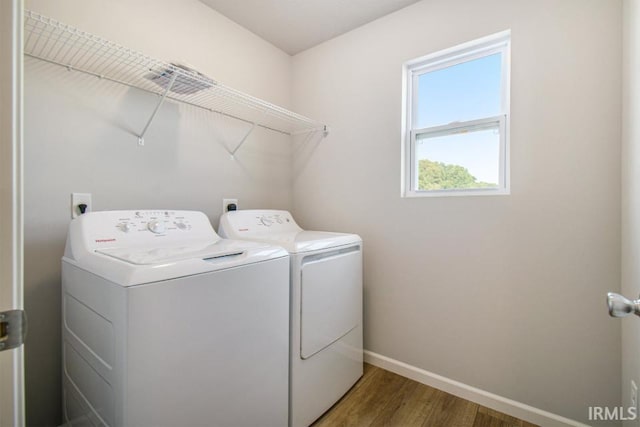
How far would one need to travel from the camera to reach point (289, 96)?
8.07 ft

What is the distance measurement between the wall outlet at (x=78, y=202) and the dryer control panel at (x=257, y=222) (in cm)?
65

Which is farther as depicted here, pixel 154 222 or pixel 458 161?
pixel 458 161

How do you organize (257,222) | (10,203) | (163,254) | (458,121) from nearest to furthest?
1. (10,203)
2. (163,254)
3. (458,121)
4. (257,222)

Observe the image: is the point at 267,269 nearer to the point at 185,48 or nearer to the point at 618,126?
the point at 185,48

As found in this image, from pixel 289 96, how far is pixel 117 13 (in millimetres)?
1279

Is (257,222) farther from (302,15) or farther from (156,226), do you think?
(302,15)

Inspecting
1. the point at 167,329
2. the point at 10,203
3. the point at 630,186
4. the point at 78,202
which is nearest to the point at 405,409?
the point at 167,329

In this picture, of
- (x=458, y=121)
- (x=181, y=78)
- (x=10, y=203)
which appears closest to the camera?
(x=10, y=203)

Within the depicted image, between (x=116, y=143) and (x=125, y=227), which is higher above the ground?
(x=116, y=143)

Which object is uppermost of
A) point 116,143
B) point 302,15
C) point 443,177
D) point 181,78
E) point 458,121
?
point 302,15

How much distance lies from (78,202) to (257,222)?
0.91 metres

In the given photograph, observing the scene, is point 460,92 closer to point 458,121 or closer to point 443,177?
point 458,121

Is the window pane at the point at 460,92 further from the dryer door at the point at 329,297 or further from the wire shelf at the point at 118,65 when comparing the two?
the dryer door at the point at 329,297

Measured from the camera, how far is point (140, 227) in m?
1.31
